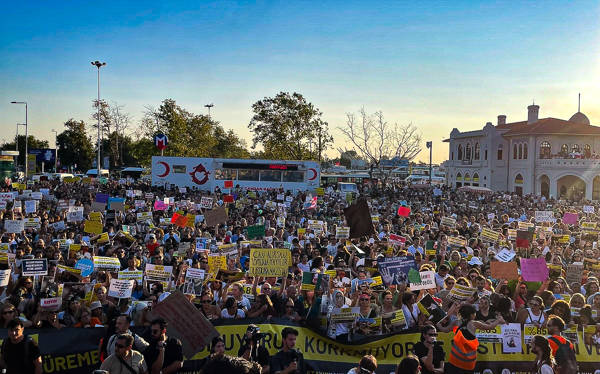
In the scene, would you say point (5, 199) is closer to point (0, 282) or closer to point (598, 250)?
point (0, 282)

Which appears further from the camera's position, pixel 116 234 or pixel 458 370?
pixel 116 234

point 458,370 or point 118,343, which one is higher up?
point 118,343

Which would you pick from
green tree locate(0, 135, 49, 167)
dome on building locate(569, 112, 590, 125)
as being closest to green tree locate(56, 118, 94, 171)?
green tree locate(0, 135, 49, 167)

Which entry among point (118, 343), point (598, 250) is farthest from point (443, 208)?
point (118, 343)

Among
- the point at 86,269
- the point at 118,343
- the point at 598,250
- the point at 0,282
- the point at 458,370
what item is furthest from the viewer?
the point at 598,250

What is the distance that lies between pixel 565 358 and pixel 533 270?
3.74 metres

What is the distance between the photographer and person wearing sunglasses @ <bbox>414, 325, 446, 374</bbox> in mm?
6715

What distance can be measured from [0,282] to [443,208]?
22.3 metres

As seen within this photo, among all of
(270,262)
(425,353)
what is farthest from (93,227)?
(425,353)

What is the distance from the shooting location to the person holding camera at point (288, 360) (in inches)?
252

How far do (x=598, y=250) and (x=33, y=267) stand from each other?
13.1 m

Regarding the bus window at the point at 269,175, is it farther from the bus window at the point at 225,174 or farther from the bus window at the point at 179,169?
the bus window at the point at 179,169

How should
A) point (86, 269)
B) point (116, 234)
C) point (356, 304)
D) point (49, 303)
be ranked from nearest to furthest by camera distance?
point (49, 303) → point (356, 304) → point (86, 269) → point (116, 234)

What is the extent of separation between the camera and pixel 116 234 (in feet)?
52.1
